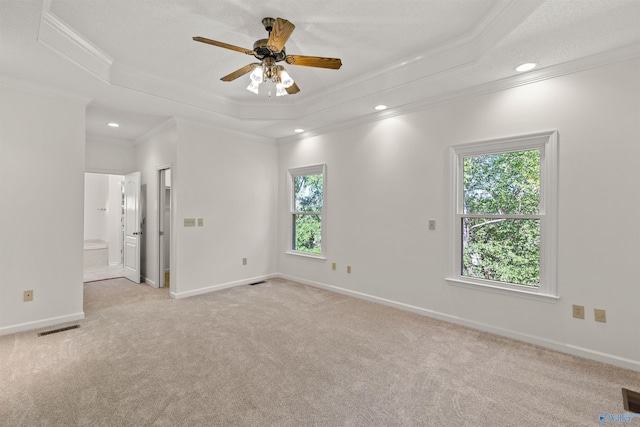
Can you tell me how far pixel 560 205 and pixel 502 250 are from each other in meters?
0.68

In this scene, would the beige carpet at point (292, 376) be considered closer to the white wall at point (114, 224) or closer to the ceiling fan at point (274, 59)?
the ceiling fan at point (274, 59)

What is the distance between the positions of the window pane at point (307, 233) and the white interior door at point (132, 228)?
8.75ft

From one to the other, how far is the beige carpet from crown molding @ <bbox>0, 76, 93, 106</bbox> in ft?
8.30

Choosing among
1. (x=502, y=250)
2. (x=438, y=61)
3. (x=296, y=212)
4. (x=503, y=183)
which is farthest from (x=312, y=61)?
(x=296, y=212)

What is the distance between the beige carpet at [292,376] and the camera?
6.28 feet

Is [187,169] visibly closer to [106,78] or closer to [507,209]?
[106,78]

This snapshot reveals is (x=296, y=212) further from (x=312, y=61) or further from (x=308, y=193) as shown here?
(x=312, y=61)

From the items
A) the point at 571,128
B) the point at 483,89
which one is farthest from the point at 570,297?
the point at 483,89

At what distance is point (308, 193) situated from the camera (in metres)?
5.27

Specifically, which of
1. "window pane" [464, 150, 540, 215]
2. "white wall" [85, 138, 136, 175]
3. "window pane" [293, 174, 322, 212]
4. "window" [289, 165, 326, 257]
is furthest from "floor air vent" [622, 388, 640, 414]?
"white wall" [85, 138, 136, 175]

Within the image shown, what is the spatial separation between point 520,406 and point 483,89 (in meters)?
2.87

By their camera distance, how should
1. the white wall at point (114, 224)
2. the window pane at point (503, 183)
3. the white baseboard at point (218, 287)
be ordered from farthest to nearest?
1. the white wall at point (114, 224)
2. the white baseboard at point (218, 287)
3. the window pane at point (503, 183)

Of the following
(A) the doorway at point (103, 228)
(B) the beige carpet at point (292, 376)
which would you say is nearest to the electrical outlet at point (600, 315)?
(B) the beige carpet at point (292, 376)

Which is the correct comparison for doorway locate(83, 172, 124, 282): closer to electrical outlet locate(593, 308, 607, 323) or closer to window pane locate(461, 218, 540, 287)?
window pane locate(461, 218, 540, 287)
